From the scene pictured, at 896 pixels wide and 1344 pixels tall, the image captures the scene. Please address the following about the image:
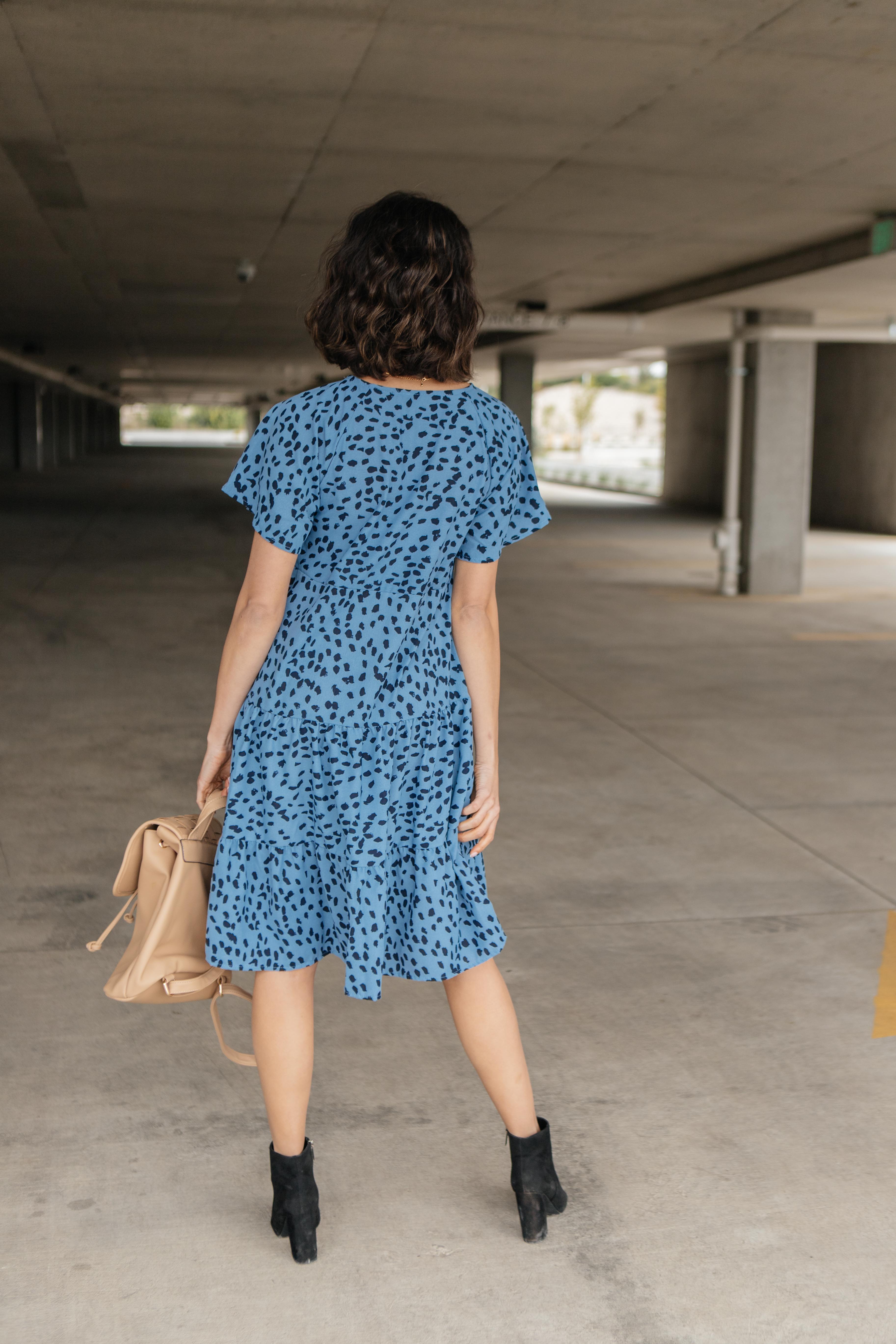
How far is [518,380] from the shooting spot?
2330 cm

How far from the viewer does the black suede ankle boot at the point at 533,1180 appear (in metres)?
2.20

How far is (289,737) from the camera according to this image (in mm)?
2025

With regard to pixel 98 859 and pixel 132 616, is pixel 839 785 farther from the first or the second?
pixel 132 616

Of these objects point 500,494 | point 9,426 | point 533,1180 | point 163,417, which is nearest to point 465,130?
point 500,494

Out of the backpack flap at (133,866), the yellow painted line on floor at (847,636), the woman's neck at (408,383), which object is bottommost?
the yellow painted line on floor at (847,636)

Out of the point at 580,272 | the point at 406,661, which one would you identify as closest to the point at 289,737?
the point at 406,661

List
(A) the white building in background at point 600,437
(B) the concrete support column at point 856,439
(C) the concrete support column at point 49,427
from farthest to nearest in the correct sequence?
(A) the white building in background at point 600,437, (C) the concrete support column at point 49,427, (B) the concrete support column at point 856,439

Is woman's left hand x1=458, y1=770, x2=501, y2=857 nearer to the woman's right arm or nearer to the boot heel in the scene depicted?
the woman's right arm

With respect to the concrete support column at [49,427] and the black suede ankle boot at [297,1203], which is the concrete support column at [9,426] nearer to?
the concrete support column at [49,427]

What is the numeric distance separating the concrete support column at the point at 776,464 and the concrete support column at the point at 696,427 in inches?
509

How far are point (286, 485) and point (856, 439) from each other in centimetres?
2087

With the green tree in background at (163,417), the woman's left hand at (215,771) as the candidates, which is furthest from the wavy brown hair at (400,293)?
the green tree in background at (163,417)

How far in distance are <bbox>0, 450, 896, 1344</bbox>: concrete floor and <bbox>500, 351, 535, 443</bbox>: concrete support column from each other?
17604 mm

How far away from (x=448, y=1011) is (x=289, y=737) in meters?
1.41
